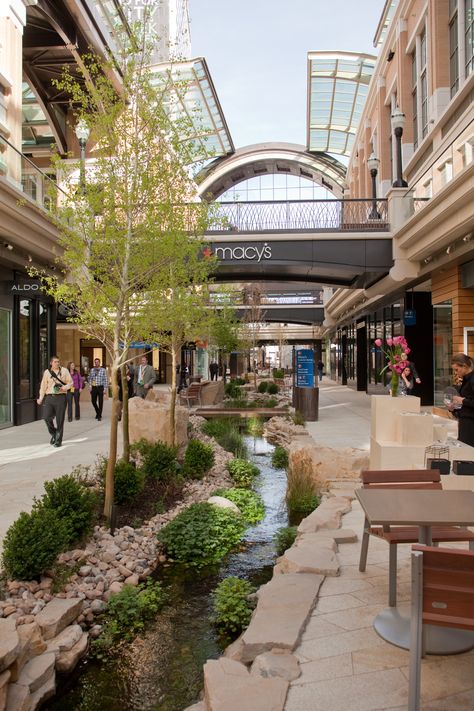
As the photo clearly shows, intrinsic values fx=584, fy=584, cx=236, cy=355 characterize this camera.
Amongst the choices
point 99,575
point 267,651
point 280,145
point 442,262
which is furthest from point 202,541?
point 280,145

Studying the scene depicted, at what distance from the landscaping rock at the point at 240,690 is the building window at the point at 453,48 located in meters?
16.6

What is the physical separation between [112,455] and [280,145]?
6070cm

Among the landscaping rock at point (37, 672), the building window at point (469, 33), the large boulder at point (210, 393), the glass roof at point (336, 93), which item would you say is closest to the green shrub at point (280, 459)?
the landscaping rock at point (37, 672)

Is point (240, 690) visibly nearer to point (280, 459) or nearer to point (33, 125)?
point (280, 459)

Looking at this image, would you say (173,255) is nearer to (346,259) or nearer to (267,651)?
(267,651)

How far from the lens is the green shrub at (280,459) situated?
35.9ft

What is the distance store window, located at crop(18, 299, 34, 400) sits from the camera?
1612 cm

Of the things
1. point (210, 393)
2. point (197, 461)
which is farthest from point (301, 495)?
point (210, 393)

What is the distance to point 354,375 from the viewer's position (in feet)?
112

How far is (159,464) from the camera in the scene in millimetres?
8203

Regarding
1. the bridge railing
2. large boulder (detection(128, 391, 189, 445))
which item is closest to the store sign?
the bridge railing

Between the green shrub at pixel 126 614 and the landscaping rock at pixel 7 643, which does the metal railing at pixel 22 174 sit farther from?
the landscaping rock at pixel 7 643

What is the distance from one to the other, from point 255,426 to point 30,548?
11519 millimetres

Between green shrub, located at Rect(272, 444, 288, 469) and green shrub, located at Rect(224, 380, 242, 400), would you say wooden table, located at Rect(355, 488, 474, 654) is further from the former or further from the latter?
green shrub, located at Rect(224, 380, 242, 400)
